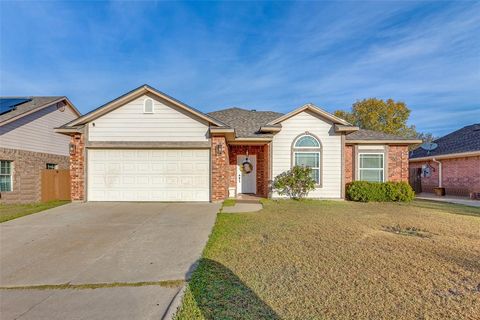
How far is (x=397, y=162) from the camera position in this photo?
44.2 feet

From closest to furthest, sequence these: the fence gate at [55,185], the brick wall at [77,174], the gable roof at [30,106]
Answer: the brick wall at [77,174]
the gable roof at [30,106]
the fence gate at [55,185]

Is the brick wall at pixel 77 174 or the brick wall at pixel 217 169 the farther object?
the brick wall at pixel 217 169

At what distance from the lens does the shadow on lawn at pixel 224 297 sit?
9.56 ft

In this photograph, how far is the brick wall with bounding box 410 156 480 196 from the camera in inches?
589

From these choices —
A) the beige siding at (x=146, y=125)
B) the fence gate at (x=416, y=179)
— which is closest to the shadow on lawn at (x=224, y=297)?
the beige siding at (x=146, y=125)

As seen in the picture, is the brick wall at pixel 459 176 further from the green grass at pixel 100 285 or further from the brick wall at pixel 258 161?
the green grass at pixel 100 285

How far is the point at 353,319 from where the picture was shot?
9.17 ft

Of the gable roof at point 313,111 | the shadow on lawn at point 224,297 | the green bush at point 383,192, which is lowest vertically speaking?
the shadow on lawn at point 224,297

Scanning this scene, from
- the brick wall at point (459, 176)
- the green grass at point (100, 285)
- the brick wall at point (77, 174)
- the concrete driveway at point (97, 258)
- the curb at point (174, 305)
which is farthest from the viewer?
the brick wall at point (459, 176)

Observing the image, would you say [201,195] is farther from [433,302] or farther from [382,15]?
[382,15]

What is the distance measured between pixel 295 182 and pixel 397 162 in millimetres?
5982

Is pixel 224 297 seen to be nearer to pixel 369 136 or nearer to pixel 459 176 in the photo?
pixel 369 136

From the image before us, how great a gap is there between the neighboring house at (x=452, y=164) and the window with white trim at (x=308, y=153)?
9940 mm

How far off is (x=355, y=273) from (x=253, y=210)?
5.74 m
